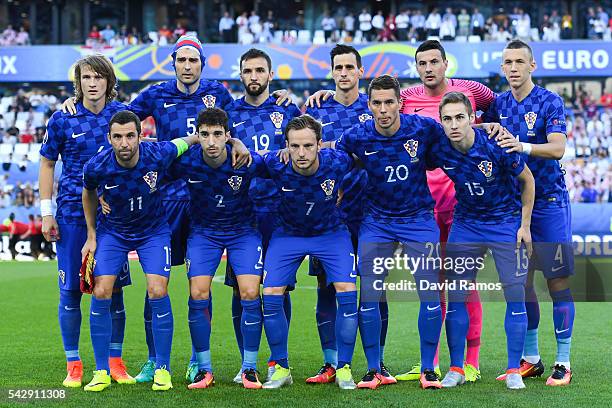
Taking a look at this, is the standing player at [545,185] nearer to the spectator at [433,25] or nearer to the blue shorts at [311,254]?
the blue shorts at [311,254]

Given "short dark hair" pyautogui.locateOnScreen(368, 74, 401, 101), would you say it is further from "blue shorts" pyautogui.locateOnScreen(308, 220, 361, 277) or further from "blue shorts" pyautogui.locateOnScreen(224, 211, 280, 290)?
"blue shorts" pyautogui.locateOnScreen(224, 211, 280, 290)

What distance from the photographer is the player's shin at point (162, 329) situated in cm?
711

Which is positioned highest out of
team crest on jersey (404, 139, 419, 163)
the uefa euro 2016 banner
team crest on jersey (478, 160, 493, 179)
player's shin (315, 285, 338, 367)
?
the uefa euro 2016 banner

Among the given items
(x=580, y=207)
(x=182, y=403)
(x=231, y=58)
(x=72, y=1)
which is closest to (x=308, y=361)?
(x=182, y=403)

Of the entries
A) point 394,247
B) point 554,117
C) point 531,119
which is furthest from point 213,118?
point 554,117

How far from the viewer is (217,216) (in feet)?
24.1

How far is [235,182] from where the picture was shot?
721 centimetres

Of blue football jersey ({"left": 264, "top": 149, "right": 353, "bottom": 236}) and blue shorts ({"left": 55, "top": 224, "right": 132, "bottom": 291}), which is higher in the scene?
blue football jersey ({"left": 264, "top": 149, "right": 353, "bottom": 236})

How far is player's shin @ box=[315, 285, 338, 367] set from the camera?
24.8 ft

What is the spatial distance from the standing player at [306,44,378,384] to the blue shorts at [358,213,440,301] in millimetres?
298

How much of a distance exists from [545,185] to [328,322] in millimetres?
1932

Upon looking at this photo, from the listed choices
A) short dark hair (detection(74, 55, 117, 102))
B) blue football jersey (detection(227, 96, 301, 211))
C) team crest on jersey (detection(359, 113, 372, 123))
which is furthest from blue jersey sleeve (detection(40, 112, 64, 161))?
team crest on jersey (detection(359, 113, 372, 123))

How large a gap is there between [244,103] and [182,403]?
8.02 ft

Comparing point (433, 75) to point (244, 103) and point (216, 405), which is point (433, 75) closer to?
point (244, 103)
